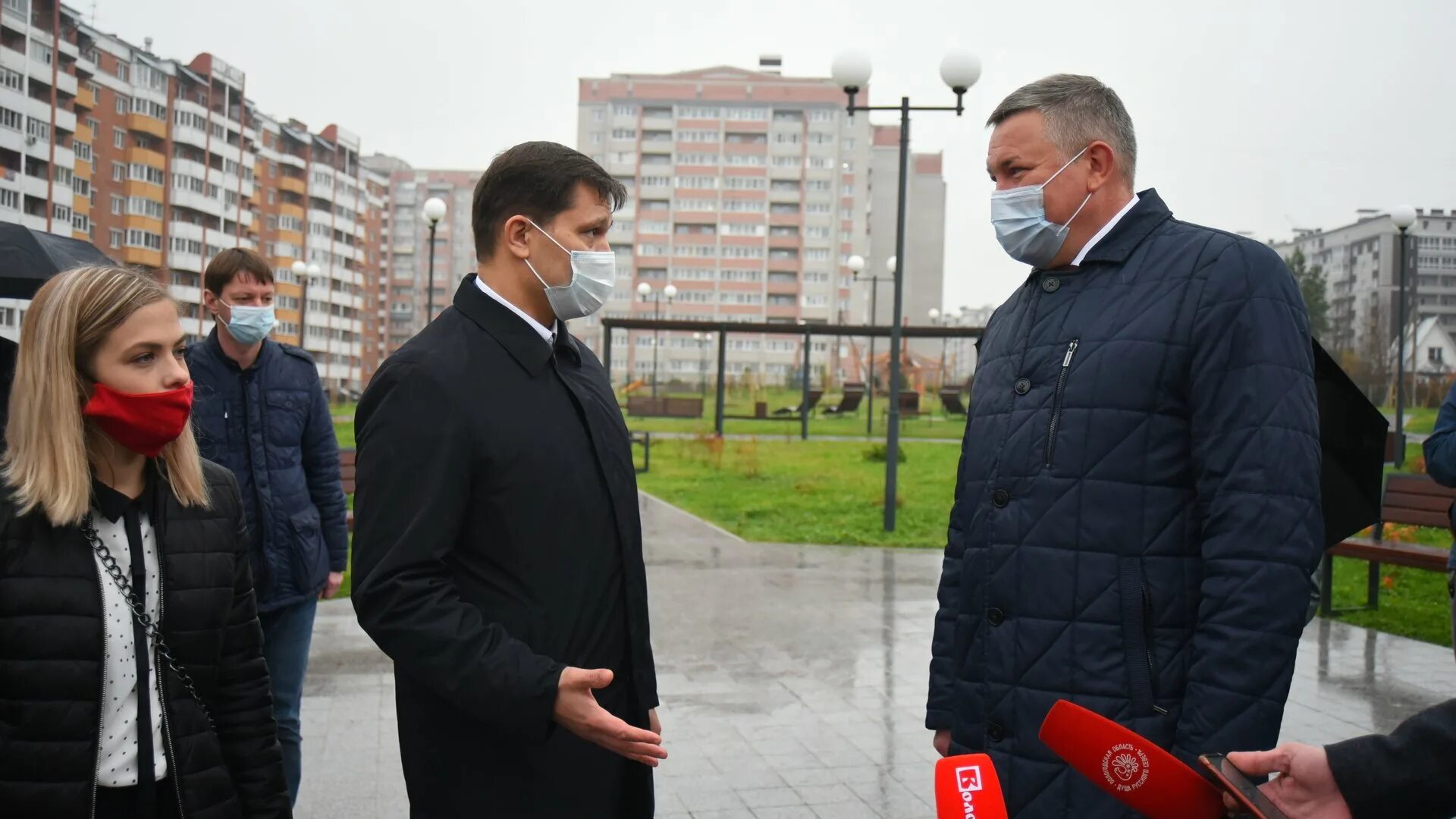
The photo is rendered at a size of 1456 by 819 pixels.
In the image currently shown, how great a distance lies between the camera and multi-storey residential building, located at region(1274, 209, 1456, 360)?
38531 mm

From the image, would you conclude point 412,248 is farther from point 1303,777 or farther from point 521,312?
point 1303,777

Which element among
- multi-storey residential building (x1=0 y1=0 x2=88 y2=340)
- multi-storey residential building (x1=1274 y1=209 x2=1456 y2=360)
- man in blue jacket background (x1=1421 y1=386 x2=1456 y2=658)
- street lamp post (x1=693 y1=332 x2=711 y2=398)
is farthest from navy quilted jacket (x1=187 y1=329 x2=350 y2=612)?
street lamp post (x1=693 y1=332 x2=711 y2=398)

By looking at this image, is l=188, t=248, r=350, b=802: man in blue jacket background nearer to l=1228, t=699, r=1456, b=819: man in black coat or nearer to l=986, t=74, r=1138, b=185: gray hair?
l=986, t=74, r=1138, b=185: gray hair

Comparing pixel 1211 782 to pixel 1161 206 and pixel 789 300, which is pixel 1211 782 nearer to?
pixel 1161 206

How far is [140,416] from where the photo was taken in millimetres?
2393

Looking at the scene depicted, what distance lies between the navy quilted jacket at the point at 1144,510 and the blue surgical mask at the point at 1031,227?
9 cm

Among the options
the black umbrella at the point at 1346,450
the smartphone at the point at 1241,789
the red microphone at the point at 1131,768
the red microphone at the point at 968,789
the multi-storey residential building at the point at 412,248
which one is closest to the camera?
the smartphone at the point at 1241,789

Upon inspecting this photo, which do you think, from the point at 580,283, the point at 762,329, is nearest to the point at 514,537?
the point at 580,283

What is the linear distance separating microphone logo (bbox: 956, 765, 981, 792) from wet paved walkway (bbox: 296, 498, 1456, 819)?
2.94 m

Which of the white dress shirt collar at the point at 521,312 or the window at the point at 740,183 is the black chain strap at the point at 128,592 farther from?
the window at the point at 740,183

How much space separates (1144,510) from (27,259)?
391cm

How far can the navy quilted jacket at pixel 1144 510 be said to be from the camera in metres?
2.23

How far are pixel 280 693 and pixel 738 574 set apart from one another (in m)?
7.09

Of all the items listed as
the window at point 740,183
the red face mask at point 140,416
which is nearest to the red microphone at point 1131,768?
the red face mask at point 140,416
